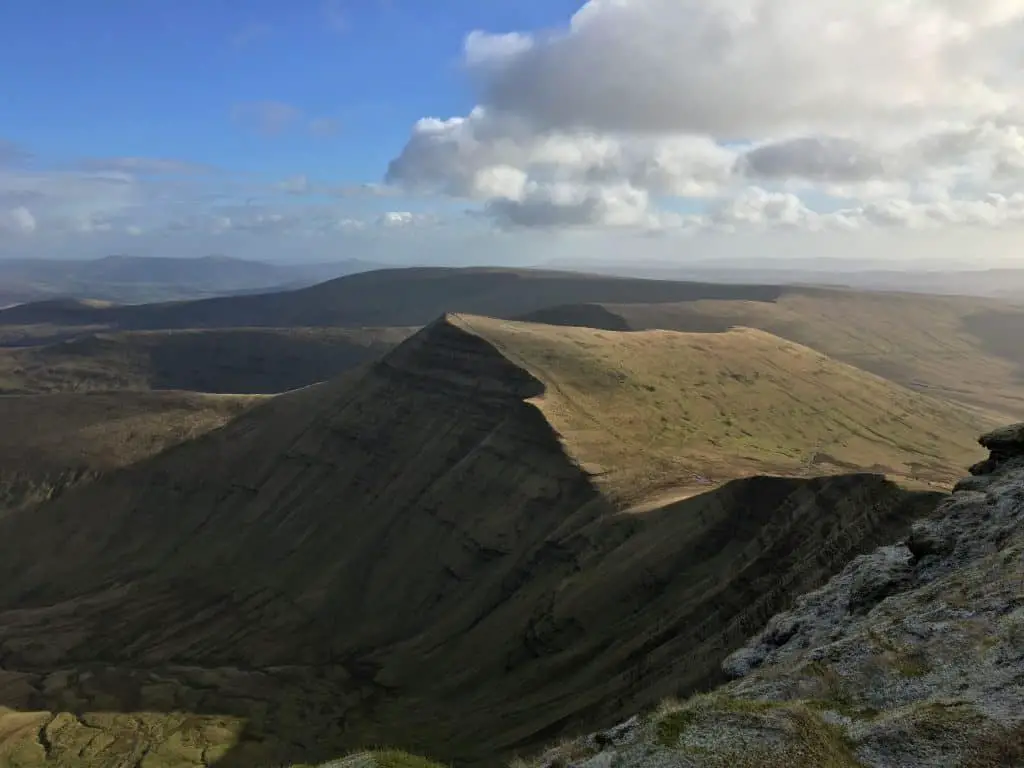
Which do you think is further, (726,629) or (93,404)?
(93,404)

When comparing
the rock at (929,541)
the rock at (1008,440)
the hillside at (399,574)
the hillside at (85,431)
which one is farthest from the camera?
the hillside at (85,431)

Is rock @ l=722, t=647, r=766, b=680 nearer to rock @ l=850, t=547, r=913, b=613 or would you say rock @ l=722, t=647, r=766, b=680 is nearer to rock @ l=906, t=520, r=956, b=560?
rock @ l=850, t=547, r=913, b=613

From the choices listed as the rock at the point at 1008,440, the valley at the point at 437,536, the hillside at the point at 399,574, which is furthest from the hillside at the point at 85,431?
the rock at the point at 1008,440

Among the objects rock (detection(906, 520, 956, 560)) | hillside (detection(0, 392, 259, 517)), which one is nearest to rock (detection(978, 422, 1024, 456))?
rock (detection(906, 520, 956, 560))

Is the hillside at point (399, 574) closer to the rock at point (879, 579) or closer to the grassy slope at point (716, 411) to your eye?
the grassy slope at point (716, 411)

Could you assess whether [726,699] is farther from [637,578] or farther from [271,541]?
[271,541]

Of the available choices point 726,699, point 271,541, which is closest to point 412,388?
point 271,541
